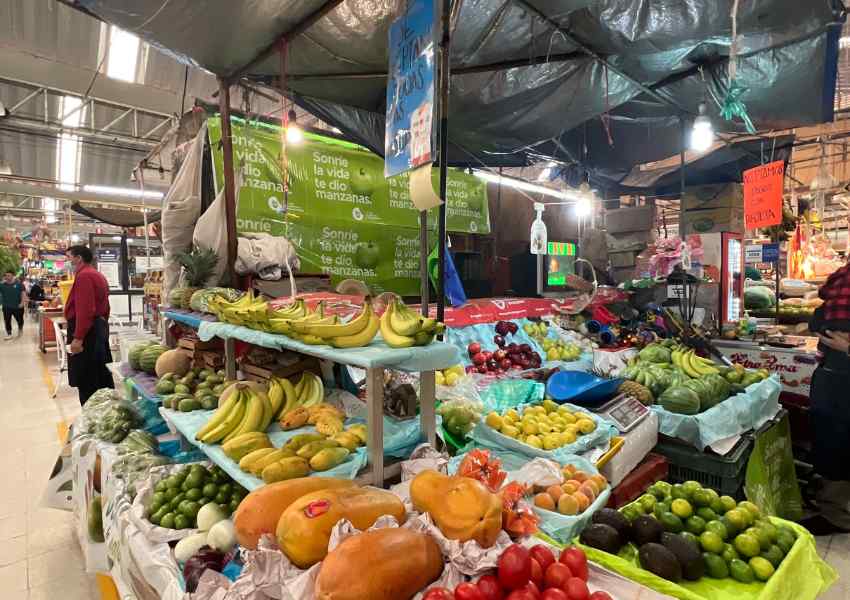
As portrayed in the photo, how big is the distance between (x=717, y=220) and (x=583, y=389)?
17.8ft

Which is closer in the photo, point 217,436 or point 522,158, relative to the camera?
point 217,436

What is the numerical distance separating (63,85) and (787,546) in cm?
787

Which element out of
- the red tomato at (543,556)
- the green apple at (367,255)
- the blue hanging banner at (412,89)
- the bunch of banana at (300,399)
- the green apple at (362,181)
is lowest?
the red tomato at (543,556)

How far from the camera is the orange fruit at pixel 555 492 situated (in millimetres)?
1847

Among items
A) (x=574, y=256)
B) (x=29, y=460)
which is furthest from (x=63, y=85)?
(x=574, y=256)

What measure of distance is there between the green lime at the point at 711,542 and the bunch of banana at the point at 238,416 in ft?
6.02

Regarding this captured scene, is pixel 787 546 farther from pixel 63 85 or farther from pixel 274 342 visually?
pixel 63 85

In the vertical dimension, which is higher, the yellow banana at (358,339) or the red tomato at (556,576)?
the yellow banana at (358,339)

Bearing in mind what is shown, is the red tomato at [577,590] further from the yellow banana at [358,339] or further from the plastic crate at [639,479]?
the plastic crate at [639,479]

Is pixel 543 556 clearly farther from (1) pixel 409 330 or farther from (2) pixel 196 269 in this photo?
(2) pixel 196 269

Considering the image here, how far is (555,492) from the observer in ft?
6.10

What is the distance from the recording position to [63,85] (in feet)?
18.2

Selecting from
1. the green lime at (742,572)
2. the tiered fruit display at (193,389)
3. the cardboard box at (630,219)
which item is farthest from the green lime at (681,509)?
the cardboard box at (630,219)

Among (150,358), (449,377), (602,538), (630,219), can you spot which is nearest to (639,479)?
(602,538)
